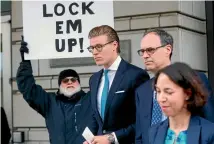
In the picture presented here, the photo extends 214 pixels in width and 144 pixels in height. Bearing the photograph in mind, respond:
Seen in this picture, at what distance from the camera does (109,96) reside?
383cm

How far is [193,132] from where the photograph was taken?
2.65 m

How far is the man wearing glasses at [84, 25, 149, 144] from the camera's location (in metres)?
3.78

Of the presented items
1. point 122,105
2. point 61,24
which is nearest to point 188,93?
point 122,105

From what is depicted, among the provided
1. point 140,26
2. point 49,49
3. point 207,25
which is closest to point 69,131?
point 49,49

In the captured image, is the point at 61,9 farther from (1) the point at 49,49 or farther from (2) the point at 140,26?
(2) the point at 140,26

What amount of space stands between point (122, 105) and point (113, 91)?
0.41 feet

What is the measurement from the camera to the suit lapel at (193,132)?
8.62ft

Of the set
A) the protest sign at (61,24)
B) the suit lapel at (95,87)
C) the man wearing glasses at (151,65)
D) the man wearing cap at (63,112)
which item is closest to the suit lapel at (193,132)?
the man wearing glasses at (151,65)

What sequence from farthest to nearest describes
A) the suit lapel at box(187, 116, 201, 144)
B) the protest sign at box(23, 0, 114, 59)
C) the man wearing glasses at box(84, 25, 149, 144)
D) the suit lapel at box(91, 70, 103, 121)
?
the protest sign at box(23, 0, 114, 59)
the suit lapel at box(91, 70, 103, 121)
the man wearing glasses at box(84, 25, 149, 144)
the suit lapel at box(187, 116, 201, 144)

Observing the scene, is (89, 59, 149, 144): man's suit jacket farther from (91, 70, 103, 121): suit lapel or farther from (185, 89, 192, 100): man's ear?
(185, 89, 192, 100): man's ear

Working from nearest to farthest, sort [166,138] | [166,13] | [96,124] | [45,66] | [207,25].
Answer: [166,138] < [96,124] < [166,13] < [207,25] < [45,66]

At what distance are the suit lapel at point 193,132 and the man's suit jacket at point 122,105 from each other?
113 centimetres

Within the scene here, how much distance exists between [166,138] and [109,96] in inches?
45.3

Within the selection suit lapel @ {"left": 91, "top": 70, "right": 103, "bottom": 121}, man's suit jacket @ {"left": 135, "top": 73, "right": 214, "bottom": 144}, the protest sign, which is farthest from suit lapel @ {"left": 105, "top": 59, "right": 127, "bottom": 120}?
the protest sign
